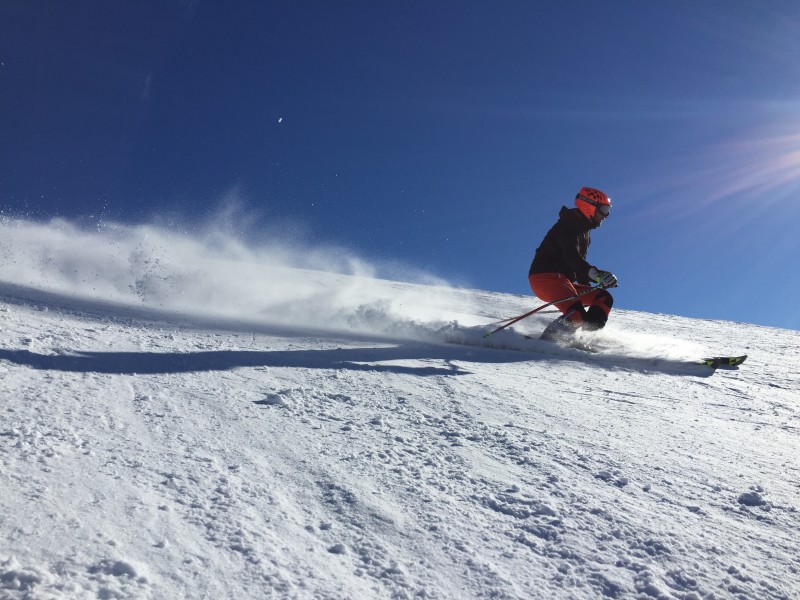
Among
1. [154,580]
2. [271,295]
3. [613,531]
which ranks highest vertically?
[271,295]

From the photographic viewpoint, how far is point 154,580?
5.25 ft

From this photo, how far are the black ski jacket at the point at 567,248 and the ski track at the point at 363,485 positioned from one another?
3.81 meters

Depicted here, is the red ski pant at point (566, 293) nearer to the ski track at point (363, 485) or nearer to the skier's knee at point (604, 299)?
the skier's knee at point (604, 299)

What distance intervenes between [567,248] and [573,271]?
0.35 meters

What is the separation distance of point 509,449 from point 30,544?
213 centimetres

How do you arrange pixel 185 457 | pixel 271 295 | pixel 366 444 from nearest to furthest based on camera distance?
1. pixel 185 457
2. pixel 366 444
3. pixel 271 295

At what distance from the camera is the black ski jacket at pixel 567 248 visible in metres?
8.18

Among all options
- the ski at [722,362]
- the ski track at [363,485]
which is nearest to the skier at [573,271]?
the ski at [722,362]

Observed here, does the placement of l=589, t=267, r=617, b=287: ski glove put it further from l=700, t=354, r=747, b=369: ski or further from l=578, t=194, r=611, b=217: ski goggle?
l=700, t=354, r=747, b=369: ski

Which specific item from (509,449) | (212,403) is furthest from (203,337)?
(509,449)

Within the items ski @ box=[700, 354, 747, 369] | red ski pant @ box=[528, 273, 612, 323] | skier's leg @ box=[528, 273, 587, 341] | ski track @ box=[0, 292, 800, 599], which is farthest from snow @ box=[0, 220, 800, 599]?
red ski pant @ box=[528, 273, 612, 323]

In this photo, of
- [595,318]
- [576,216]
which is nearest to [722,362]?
[595,318]

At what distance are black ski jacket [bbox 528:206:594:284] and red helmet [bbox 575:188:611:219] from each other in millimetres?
100

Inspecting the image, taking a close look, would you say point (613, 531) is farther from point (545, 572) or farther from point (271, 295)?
point (271, 295)
